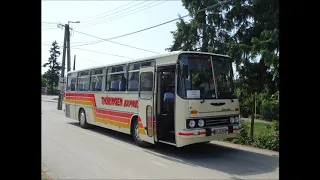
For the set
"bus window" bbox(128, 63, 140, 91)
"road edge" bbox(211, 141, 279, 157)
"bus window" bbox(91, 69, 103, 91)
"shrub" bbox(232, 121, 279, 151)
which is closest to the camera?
"road edge" bbox(211, 141, 279, 157)

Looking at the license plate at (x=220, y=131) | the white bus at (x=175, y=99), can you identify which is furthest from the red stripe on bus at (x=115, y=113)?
the license plate at (x=220, y=131)

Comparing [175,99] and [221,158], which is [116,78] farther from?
[221,158]

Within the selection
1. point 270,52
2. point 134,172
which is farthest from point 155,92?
point 270,52

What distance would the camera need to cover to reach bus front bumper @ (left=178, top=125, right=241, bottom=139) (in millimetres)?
7727

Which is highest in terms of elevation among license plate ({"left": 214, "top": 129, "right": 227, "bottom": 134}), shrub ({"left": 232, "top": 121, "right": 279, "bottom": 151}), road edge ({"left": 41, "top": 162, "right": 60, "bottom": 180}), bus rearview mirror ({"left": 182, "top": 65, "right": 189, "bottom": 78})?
bus rearview mirror ({"left": 182, "top": 65, "right": 189, "bottom": 78})

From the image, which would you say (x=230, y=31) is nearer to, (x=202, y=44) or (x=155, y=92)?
(x=202, y=44)

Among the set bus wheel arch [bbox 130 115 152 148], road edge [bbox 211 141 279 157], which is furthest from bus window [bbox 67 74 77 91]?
road edge [bbox 211 141 279 157]

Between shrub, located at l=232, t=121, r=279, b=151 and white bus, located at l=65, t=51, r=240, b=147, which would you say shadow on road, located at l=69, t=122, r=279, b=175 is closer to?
white bus, located at l=65, t=51, r=240, b=147

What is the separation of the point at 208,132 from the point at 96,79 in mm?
6820

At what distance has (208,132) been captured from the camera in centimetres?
803

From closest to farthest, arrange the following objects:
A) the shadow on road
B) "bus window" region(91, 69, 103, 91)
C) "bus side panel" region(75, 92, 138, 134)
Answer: the shadow on road, "bus side panel" region(75, 92, 138, 134), "bus window" region(91, 69, 103, 91)

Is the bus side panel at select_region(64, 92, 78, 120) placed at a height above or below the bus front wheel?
above

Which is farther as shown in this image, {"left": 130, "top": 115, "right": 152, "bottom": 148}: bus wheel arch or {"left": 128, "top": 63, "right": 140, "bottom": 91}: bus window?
{"left": 128, "top": 63, "right": 140, "bottom": 91}: bus window

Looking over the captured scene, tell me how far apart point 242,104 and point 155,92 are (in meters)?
5.91
